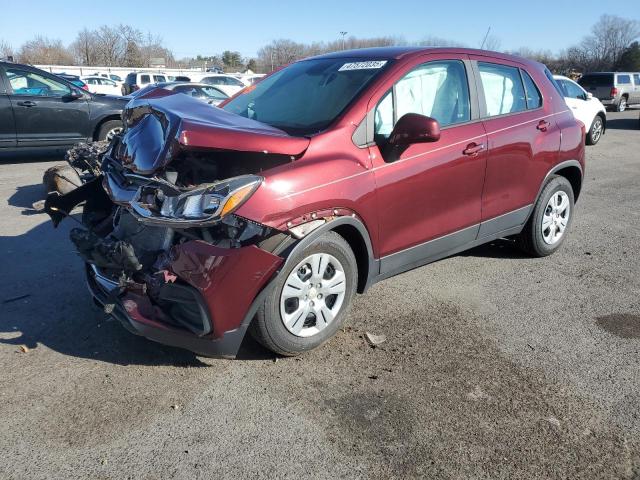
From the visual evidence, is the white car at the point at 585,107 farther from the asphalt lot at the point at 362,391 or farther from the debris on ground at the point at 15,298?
the debris on ground at the point at 15,298

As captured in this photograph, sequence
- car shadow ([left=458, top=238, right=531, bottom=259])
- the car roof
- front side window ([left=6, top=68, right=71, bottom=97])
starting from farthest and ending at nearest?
front side window ([left=6, top=68, right=71, bottom=97]), car shadow ([left=458, top=238, right=531, bottom=259]), the car roof

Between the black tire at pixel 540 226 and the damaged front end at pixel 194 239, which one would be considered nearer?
the damaged front end at pixel 194 239

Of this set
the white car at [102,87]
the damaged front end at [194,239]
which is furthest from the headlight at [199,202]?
the white car at [102,87]

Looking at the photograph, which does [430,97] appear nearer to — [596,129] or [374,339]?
[374,339]

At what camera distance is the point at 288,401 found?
9.64 feet

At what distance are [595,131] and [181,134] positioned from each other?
14175 millimetres

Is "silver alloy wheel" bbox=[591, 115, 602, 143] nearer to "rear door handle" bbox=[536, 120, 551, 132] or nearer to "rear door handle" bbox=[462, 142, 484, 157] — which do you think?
"rear door handle" bbox=[536, 120, 551, 132]

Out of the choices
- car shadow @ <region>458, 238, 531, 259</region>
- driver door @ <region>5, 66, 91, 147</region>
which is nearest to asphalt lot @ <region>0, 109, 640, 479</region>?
car shadow @ <region>458, 238, 531, 259</region>

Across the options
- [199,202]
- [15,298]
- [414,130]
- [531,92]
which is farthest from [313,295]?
[531,92]

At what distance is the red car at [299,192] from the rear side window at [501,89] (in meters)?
0.02

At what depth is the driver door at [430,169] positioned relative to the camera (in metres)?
3.55

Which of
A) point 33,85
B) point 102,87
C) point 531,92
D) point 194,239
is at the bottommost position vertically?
point 194,239

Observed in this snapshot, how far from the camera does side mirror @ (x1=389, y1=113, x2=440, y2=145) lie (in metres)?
3.31

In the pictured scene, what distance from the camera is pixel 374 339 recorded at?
3604mm
